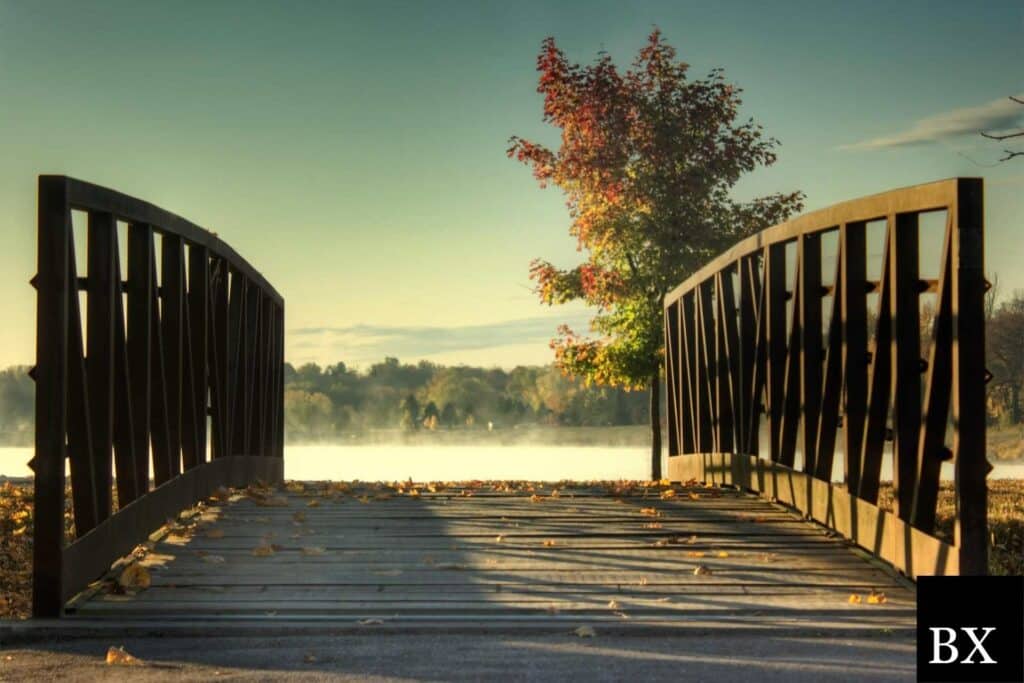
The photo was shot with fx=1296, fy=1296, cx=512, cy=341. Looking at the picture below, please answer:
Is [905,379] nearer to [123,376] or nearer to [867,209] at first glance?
[867,209]

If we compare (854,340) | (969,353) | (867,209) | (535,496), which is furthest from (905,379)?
(535,496)

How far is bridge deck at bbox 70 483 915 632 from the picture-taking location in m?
5.78

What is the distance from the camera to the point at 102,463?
252 inches

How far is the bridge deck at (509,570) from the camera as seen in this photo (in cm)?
578

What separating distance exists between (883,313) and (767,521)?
2.10 meters

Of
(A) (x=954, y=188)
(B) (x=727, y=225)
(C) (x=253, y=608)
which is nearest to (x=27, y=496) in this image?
(C) (x=253, y=608)

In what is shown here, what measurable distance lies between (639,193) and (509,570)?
443 inches

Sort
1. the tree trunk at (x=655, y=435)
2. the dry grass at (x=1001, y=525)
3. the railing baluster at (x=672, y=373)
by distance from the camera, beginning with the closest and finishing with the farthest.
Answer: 1. the dry grass at (x=1001, y=525)
2. the railing baluster at (x=672, y=373)
3. the tree trunk at (x=655, y=435)

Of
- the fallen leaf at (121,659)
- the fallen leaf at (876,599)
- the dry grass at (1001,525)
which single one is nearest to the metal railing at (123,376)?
the fallen leaf at (121,659)

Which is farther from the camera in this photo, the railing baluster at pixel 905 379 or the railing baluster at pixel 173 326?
the railing baluster at pixel 173 326

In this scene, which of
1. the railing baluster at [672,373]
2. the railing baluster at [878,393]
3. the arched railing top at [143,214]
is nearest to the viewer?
the arched railing top at [143,214]

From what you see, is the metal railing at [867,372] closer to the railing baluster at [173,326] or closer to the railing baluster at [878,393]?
the railing baluster at [878,393]

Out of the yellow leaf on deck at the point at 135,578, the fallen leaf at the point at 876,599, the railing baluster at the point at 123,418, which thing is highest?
the railing baluster at the point at 123,418

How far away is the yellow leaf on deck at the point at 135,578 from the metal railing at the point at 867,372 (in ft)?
12.2
